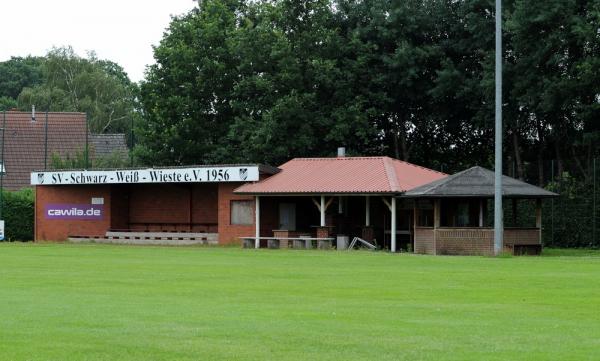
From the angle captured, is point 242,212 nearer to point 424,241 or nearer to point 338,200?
point 338,200

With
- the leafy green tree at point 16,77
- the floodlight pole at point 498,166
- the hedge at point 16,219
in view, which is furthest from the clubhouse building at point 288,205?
the leafy green tree at point 16,77

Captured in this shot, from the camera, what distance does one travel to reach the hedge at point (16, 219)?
55312 mm

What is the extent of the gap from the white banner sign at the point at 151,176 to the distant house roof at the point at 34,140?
15.1 m

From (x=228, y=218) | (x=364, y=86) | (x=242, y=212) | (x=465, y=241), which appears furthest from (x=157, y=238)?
(x=465, y=241)

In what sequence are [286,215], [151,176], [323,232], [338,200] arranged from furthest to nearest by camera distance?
[151,176] < [286,215] < [338,200] < [323,232]

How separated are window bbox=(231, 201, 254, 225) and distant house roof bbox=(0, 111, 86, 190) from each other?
22.8 meters

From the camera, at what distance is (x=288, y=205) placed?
4778cm

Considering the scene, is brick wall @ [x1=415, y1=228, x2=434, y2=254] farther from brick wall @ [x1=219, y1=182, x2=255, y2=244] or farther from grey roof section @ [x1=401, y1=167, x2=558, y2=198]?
brick wall @ [x1=219, y1=182, x2=255, y2=244]

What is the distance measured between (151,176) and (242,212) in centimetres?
476

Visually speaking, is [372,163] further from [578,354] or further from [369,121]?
[578,354]

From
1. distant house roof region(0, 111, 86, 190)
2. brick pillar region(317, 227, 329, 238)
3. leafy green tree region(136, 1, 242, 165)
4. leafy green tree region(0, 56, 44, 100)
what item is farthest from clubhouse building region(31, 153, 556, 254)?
leafy green tree region(0, 56, 44, 100)

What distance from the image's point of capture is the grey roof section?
3884 cm

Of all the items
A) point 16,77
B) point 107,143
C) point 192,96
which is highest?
point 16,77

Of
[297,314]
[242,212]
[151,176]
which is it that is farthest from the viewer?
[151,176]
